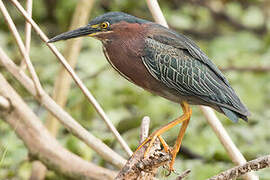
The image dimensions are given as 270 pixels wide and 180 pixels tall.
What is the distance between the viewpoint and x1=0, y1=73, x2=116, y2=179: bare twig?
2.76 meters

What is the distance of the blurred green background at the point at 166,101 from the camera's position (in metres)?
3.25

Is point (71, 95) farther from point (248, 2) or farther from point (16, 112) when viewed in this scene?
point (248, 2)

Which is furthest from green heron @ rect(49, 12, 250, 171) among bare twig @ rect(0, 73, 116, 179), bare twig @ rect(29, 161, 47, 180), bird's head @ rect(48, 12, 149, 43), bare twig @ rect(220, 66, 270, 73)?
bare twig @ rect(220, 66, 270, 73)

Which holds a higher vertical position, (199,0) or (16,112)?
(199,0)

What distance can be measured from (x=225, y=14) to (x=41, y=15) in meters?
2.09

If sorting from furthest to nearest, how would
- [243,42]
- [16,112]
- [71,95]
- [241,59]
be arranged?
[243,42], [241,59], [71,95], [16,112]

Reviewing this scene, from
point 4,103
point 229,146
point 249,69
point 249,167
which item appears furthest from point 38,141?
point 249,69

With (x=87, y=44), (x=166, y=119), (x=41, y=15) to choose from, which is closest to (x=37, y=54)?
(x=87, y=44)

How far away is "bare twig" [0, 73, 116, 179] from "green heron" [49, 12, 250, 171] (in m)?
0.70

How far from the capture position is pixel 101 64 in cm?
429

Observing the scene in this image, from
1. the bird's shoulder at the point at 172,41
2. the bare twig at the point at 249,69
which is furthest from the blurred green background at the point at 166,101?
the bird's shoulder at the point at 172,41

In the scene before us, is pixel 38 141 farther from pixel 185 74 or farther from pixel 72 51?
pixel 185 74

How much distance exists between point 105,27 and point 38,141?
97 centimetres

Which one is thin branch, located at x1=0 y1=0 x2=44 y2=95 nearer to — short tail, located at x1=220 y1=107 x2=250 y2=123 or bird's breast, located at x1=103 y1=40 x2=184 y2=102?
bird's breast, located at x1=103 y1=40 x2=184 y2=102
